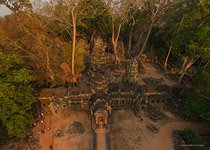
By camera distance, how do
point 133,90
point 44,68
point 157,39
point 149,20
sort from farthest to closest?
point 157,39, point 149,20, point 44,68, point 133,90

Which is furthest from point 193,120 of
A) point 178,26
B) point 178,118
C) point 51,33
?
point 51,33

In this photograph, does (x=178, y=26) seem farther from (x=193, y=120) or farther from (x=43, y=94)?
(x=43, y=94)

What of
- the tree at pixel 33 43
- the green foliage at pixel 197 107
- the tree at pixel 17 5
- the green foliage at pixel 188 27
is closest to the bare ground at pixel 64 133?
the tree at pixel 33 43

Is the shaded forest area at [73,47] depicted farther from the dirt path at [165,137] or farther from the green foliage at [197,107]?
the dirt path at [165,137]

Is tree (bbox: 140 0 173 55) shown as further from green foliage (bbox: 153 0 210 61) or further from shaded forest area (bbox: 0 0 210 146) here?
green foliage (bbox: 153 0 210 61)

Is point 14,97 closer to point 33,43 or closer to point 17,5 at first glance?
point 33,43
